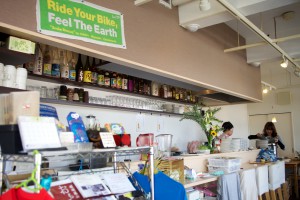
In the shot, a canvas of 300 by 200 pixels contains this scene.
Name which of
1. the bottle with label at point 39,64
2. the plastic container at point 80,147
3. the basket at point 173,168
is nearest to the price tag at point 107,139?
the plastic container at point 80,147

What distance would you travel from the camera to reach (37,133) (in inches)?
47.2

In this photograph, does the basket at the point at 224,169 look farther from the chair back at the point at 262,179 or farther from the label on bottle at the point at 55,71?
the label on bottle at the point at 55,71

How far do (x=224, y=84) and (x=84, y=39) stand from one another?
2772 mm

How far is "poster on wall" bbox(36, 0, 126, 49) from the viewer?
2074 mm

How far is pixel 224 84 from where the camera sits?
448 centimetres

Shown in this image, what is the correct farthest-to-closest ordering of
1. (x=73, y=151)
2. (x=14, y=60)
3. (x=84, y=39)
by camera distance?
1. (x=84, y=39)
2. (x=14, y=60)
3. (x=73, y=151)

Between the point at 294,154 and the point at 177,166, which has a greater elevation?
the point at 177,166

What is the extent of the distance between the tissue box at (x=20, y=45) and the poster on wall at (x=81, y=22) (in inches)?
5.3

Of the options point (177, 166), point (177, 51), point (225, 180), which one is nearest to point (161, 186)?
point (177, 166)

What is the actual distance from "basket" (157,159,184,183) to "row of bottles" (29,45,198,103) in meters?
1.44

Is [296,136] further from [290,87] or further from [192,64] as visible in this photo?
[192,64]

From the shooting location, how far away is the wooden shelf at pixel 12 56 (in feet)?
6.40

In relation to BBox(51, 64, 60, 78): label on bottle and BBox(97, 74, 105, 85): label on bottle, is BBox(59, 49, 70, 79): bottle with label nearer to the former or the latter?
BBox(51, 64, 60, 78): label on bottle

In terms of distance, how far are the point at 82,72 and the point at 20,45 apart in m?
1.60
